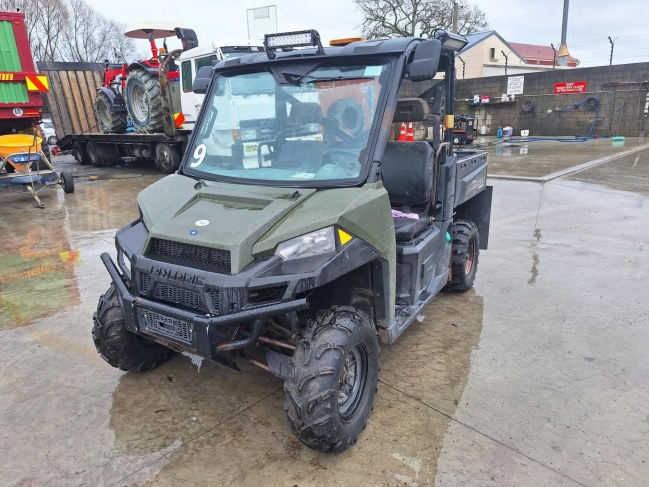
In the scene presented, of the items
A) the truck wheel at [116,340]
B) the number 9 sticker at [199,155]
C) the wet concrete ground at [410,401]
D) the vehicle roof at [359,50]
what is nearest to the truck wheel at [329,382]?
the wet concrete ground at [410,401]

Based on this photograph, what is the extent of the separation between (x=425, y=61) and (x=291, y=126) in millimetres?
877

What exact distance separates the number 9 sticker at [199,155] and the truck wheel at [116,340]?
0.93 meters

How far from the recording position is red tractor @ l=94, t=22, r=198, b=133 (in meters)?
11.3

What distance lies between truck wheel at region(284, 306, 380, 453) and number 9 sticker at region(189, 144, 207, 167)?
4.48ft

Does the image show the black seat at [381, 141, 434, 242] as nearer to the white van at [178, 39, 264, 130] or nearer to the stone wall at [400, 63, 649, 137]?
the white van at [178, 39, 264, 130]

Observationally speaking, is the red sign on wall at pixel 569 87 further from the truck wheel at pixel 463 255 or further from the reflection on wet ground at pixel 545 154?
the truck wheel at pixel 463 255

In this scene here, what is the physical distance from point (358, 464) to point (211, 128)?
224cm

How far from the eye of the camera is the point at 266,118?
3098 millimetres

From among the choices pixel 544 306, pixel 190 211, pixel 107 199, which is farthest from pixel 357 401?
pixel 107 199

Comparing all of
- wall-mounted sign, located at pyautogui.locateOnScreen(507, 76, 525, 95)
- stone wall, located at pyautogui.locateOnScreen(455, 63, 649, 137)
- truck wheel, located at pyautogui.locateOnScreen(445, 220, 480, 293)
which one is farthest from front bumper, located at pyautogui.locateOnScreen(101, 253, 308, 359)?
wall-mounted sign, located at pyautogui.locateOnScreen(507, 76, 525, 95)

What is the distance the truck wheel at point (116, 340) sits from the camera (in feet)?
9.81

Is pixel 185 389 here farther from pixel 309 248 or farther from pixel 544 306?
pixel 544 306

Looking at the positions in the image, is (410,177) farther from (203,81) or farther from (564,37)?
(564,37)

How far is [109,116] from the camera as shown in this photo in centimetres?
1368
